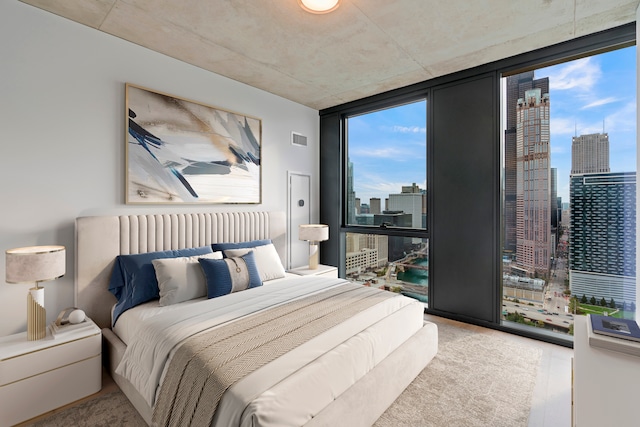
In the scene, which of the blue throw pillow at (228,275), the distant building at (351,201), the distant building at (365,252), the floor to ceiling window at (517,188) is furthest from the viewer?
the distant building at (351,201)

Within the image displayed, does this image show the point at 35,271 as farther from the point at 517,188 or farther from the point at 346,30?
the point at 517,188

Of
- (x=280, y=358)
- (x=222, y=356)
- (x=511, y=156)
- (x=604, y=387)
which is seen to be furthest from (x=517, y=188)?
(x=222, y=356)

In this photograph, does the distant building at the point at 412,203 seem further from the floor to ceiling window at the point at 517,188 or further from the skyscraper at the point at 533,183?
the skyscraper at the point at 533,183

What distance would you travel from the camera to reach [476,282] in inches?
133

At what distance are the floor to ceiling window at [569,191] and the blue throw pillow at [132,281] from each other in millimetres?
3493

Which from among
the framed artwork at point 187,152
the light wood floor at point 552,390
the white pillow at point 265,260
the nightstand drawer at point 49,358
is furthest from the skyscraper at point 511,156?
the nightstand drawer at point 49,358

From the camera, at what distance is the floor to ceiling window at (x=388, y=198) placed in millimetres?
3957

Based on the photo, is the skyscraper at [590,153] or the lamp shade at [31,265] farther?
the skyscraper at [590,153]

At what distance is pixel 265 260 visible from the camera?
327 cm

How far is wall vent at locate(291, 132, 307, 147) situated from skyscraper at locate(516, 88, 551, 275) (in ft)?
8.93

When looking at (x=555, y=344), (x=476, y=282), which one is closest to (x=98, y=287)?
(x=476, y=282)

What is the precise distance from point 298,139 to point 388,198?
1583 millimetres

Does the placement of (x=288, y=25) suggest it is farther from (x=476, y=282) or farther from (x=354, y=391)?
(x=476, y=282)

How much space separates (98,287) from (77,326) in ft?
1.33
